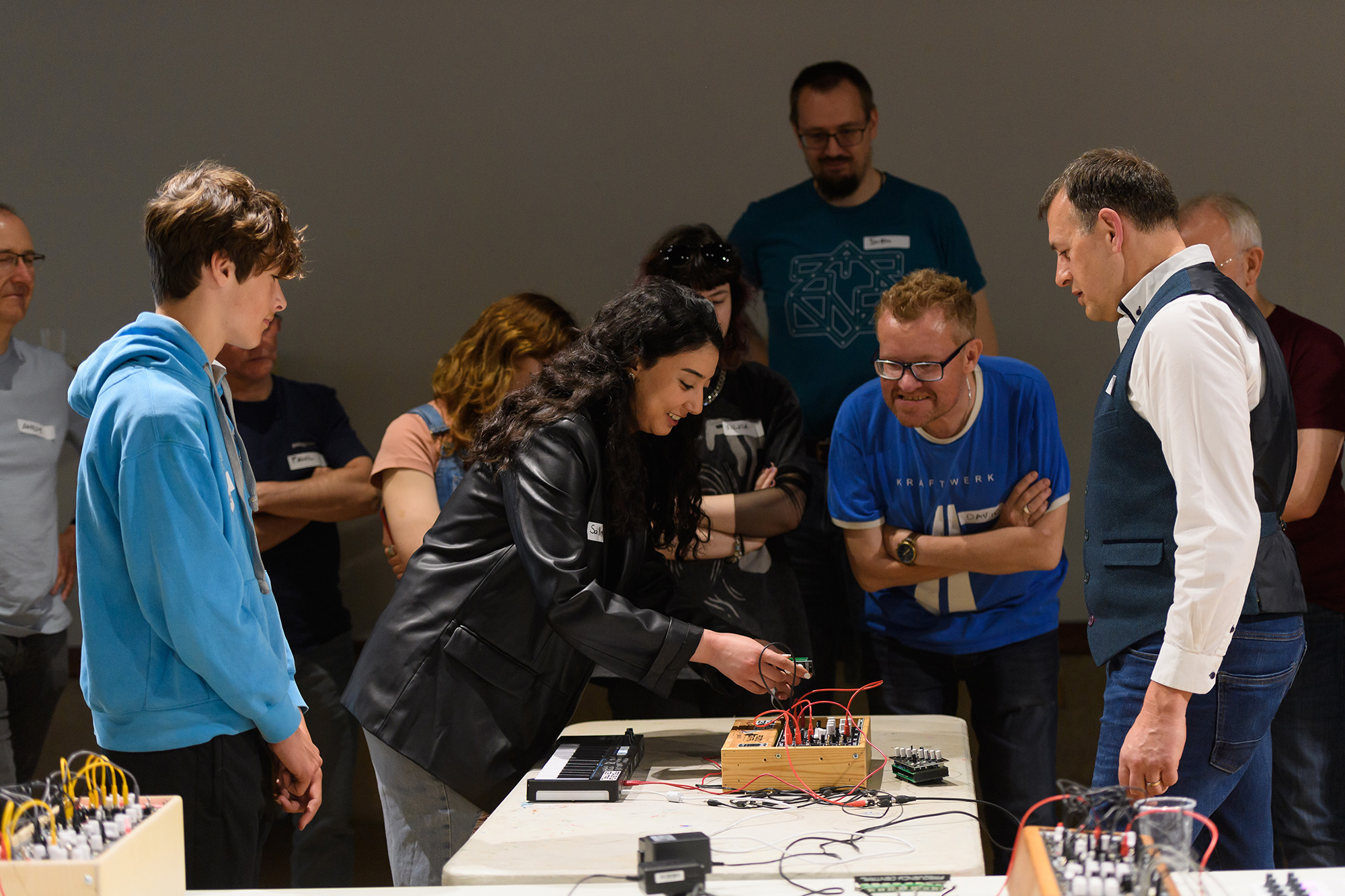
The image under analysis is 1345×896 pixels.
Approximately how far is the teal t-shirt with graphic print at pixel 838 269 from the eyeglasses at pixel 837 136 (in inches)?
5.8

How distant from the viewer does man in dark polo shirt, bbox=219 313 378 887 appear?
3352 mm

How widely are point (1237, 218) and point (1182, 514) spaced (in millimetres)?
1609

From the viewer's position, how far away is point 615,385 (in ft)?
6.82

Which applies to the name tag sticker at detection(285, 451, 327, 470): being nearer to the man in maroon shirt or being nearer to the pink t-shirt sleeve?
the pink t-shirt sleeve

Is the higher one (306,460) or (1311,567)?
(306,460)

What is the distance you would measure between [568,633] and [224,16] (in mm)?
3099

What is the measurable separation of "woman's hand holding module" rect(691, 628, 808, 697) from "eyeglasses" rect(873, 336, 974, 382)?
0.96m

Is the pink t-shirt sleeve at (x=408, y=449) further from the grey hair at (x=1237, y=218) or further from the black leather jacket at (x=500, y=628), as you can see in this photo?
the grey hair at (x=1237, y=218)

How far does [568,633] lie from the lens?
1.89 metres

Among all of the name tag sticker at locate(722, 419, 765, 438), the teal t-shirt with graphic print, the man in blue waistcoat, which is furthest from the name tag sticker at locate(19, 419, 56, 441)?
the man in blue waistcoat

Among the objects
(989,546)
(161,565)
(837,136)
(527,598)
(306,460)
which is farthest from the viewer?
(306,460)

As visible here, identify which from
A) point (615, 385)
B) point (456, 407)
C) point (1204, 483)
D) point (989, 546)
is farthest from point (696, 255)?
point (1204, 483)

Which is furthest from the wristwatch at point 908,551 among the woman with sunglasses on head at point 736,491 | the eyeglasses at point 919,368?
the eyeglasses at point 919,368

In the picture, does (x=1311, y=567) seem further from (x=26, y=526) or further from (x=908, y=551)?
(x=26, y=526)
